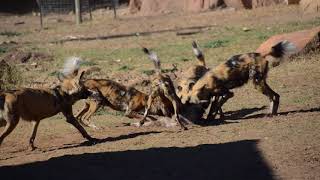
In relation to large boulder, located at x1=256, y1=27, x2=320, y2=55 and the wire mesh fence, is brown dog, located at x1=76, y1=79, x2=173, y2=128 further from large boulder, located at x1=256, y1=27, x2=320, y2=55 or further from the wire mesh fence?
the wire mesh fence

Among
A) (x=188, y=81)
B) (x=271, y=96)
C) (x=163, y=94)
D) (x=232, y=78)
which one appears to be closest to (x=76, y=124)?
(x=163, y=94)

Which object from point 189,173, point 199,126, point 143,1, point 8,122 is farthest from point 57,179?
point 143,1

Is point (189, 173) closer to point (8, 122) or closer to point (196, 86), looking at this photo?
point (8, 122)

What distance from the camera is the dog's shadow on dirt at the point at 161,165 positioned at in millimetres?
6332

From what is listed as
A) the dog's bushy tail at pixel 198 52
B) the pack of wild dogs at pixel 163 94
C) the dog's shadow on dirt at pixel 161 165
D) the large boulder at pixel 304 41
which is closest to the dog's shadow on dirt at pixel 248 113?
the pack of wild dogs at pixel 163 94

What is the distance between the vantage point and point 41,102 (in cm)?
834

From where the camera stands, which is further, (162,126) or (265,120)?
(162,126)

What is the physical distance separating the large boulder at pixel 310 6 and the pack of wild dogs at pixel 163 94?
1021 centimetres

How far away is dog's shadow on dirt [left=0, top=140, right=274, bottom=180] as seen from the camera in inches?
249

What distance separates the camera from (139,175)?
637 centimetres

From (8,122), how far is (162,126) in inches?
90.9

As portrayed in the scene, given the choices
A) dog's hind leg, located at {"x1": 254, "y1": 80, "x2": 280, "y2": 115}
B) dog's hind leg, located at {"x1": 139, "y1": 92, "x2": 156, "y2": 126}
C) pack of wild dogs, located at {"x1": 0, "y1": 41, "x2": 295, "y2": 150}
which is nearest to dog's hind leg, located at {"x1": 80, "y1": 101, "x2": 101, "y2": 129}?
pack of wild dogs, located at {"x1": 0, "y1": 41, "x2": 295, "y2": 150}

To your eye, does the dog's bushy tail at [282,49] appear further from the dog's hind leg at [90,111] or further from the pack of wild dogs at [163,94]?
the dog's hind leg at [90,111]

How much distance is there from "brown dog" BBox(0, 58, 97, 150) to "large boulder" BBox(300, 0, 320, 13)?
12.0 metres
